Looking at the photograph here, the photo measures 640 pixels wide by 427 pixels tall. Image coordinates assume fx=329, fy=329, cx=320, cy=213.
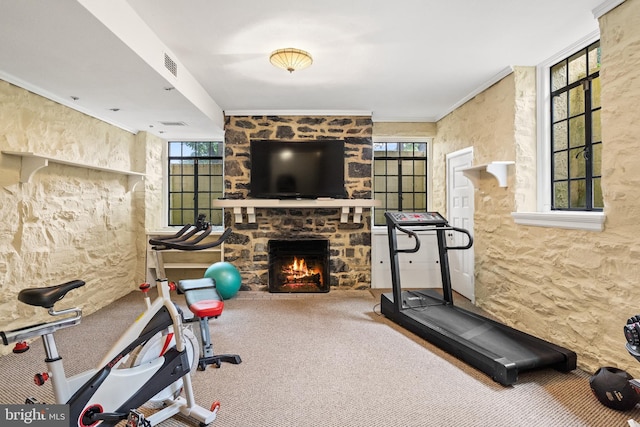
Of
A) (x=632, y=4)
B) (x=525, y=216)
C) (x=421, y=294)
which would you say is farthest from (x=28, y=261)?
(x=632, y=4)

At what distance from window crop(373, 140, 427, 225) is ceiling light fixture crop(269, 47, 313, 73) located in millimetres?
2660

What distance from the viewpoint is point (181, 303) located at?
434 cm

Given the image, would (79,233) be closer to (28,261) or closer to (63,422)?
(28,261)

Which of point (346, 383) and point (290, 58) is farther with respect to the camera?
point (290, 58)

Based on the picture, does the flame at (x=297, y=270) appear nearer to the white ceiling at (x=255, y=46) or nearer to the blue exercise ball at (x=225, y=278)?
the blue exercise ball at (x=225, y=278)

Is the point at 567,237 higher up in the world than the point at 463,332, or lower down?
higher up

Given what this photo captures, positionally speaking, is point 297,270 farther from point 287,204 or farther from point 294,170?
point 294,170

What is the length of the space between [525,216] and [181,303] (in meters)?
4.13

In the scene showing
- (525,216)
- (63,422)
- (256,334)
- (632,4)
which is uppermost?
(632,4)

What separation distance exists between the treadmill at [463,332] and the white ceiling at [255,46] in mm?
1629

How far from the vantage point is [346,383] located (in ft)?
7.68

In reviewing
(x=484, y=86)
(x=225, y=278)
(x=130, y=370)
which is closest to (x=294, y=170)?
(x=225, y=278)

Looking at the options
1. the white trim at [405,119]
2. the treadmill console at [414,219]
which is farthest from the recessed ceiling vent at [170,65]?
the white trim at [405,119]

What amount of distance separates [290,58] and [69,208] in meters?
2.90
